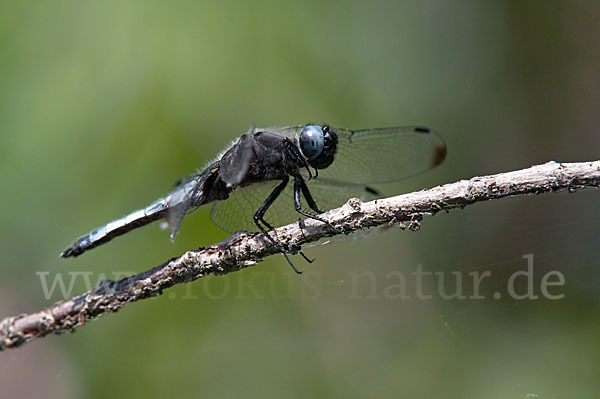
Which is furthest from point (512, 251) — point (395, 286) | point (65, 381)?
point (65, 381)

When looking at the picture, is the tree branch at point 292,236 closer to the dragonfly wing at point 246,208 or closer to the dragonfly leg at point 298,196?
the dragonfly leg at point 298,196

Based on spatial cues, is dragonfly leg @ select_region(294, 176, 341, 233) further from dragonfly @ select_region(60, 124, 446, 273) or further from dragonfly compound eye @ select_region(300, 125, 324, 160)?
dragonfly compound eye @ select_region(300, 125, 324, 160)

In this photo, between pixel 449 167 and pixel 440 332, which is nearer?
pixel 440 332

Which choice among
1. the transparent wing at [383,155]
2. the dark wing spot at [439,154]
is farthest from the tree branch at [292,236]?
the dark wing spot at [439,154]

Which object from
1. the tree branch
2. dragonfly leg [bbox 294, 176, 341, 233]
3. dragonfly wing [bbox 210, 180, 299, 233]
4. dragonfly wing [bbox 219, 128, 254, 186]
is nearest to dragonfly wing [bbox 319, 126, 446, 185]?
dragonfly wing [bbox 210, 180, 299, 233]

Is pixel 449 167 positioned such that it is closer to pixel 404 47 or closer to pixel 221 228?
pixel 404 47

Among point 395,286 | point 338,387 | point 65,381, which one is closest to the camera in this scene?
point 65,381

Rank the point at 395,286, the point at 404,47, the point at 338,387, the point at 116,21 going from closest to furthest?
the point at 338,387
the point at 116,21
the point at 395,286
the point at 404,47

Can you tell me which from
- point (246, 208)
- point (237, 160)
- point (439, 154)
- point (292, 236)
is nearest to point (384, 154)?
point (439, 154)
